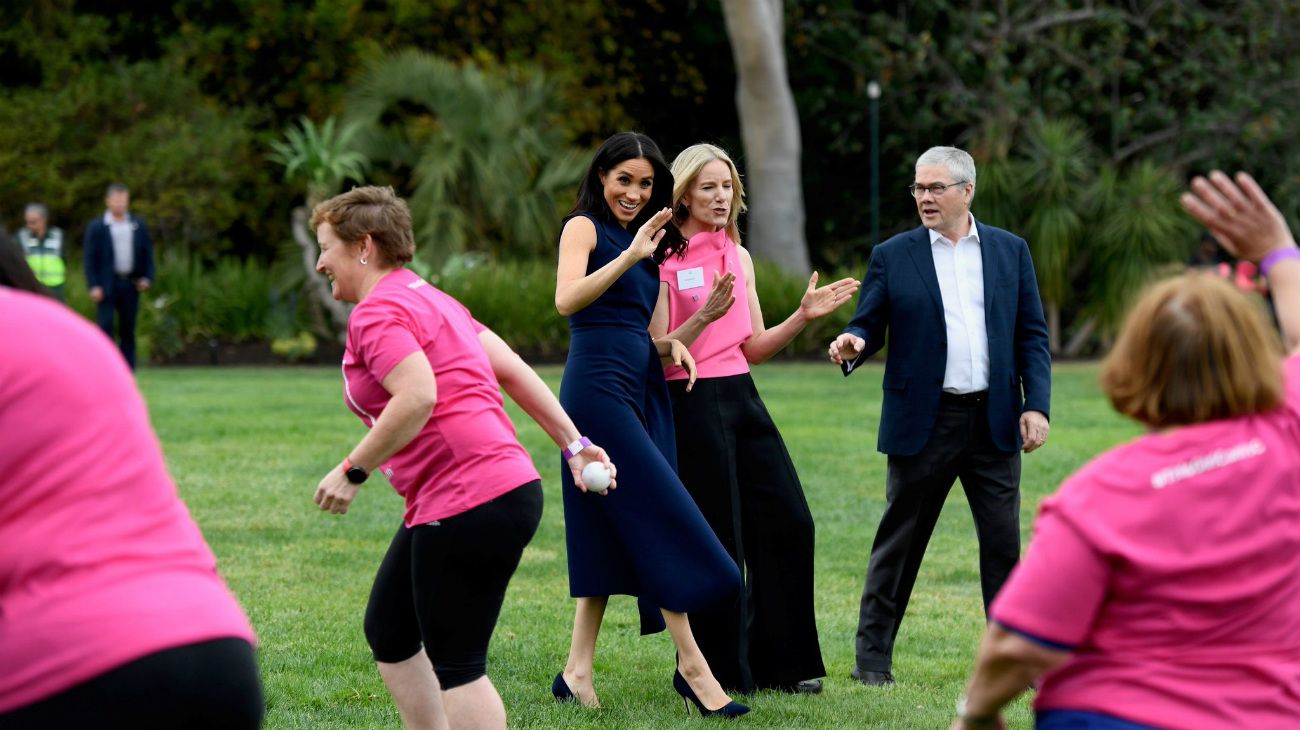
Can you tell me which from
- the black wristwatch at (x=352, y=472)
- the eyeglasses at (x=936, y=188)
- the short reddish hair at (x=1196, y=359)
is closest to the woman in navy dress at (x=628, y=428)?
the eyeglasses at (x=936, y=188)

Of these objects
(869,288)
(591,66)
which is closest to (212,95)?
(591,66)

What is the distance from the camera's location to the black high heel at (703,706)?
6016mm

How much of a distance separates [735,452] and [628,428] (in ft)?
2.10

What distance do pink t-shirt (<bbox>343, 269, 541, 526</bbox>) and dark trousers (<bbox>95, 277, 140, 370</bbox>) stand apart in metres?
16.0

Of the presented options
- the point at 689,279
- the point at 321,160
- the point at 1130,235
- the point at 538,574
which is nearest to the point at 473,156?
the point at 321,160

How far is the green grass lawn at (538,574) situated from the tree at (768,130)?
1018cm

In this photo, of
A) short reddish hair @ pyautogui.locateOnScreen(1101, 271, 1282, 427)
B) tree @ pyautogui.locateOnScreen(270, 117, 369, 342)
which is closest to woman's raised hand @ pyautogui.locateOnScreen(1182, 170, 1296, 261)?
short reddish hair @ pyautogui.locateOnScreen(1101, 271, 1282, 427)

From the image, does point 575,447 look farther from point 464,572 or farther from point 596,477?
point 464,572

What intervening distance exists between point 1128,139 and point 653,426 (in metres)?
24.6

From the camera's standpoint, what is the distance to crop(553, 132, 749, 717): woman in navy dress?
19.4ft

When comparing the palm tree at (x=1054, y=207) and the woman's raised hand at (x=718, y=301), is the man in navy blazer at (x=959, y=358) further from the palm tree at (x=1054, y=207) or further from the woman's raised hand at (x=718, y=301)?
the palm tree at (x=1054, y=207)

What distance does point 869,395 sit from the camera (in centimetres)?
1850

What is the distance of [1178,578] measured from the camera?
2.61m

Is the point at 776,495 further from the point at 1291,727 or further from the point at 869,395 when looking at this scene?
the point at 869,395
